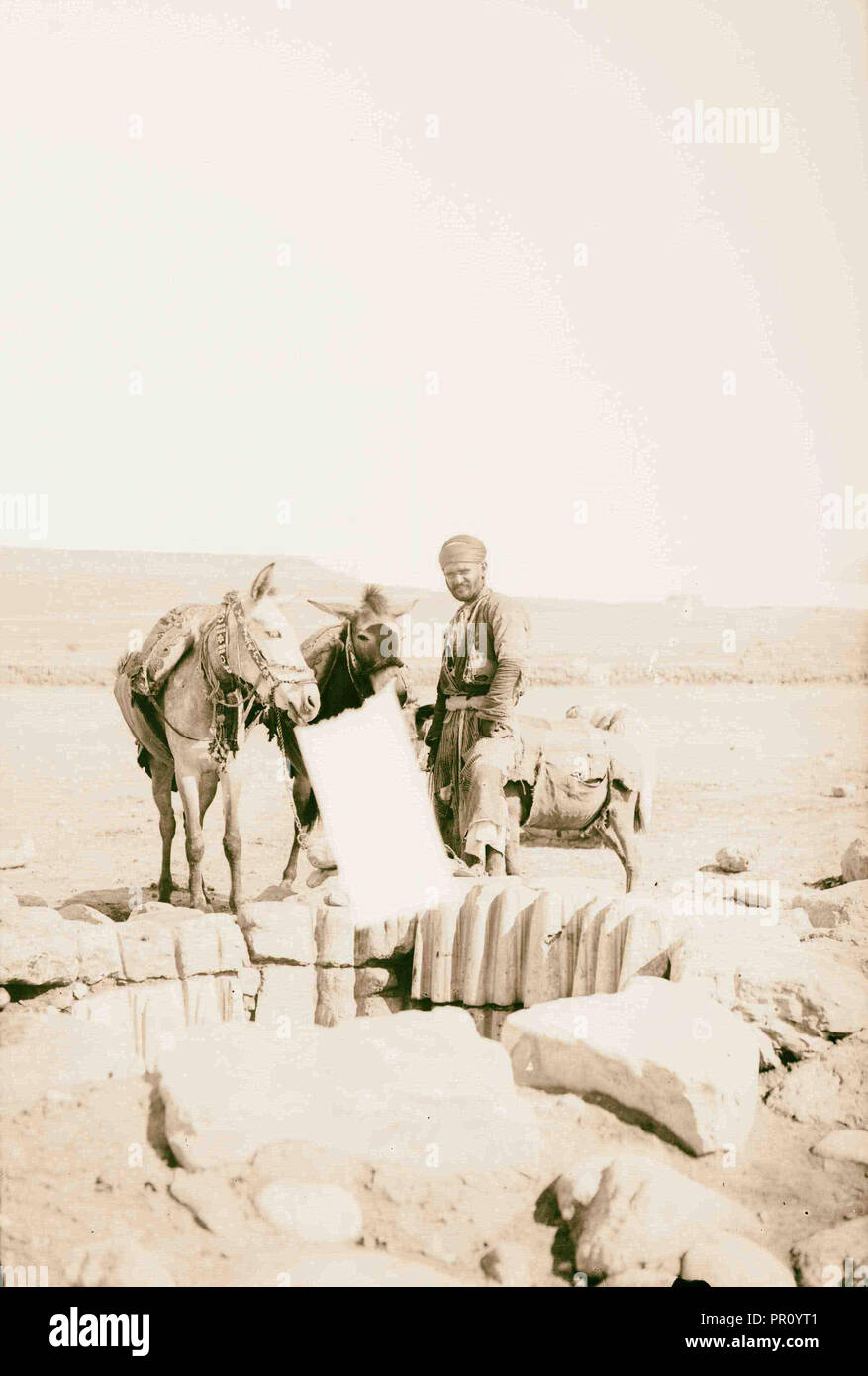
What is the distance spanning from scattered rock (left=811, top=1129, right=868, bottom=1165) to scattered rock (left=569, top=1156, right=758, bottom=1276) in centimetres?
73

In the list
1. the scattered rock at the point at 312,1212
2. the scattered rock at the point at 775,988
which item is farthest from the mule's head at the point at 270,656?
the scattered rock at the point at 312,1212

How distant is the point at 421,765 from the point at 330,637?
101cm

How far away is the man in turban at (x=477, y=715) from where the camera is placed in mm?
7891

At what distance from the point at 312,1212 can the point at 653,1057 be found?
4.90ft

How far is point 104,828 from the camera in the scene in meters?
15.4

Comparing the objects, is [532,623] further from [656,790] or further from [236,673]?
[236,673]

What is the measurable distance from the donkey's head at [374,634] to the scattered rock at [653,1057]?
257cm

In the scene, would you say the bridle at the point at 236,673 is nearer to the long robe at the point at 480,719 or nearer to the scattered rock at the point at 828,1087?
the long robe at the point at 480,719

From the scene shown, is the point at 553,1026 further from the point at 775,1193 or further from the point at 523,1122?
the point at 775,1193

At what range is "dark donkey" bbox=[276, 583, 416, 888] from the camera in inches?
307

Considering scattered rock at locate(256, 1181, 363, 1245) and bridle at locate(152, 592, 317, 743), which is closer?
scattered rock at locate(256, 1181, 363, 1245)

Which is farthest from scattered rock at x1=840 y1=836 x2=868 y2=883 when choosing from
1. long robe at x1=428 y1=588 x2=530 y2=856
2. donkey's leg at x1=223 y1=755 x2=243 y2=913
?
donkey's leg at x1=223 y1=755 x2=243 y2=913

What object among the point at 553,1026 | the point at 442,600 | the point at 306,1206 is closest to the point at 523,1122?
the point at 553,1026

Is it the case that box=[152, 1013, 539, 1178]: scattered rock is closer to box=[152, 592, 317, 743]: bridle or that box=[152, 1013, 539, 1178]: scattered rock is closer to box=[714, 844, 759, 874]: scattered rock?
box=[152, 592, 317, 743]: bridle
